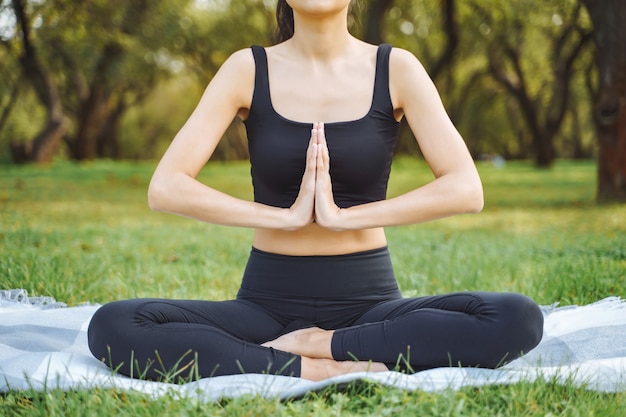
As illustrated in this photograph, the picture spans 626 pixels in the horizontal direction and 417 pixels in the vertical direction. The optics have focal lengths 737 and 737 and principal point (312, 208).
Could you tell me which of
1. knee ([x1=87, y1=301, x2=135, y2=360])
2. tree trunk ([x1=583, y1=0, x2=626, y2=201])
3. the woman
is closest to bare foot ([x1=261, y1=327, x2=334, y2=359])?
the woman

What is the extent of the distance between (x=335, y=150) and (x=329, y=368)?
34.2 inches

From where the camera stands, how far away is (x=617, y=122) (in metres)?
9.98

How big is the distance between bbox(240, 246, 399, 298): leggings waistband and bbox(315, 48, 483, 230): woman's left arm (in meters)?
0.23

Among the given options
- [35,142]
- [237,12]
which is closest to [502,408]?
[35,142]

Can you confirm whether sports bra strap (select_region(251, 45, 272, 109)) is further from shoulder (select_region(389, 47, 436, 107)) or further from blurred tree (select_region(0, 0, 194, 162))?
blurred tree (select_region(0, 0, 194, 162))

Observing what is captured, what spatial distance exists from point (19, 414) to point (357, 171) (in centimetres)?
155

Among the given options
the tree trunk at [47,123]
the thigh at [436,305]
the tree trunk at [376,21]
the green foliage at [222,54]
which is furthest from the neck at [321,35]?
the tree trunk at [47,123]

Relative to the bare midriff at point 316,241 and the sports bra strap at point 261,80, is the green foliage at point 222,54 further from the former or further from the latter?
the bare midriff at point 316,241

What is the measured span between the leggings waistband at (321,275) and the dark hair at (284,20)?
1.09 meters

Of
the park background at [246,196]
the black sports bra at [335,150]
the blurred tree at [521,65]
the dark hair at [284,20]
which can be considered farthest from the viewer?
the blurred tree at [521,65]

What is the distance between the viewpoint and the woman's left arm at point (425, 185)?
2.89 m

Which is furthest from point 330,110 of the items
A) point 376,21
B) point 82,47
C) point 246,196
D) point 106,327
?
point 82,47

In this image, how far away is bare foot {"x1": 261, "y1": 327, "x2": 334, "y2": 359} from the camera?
290 cm

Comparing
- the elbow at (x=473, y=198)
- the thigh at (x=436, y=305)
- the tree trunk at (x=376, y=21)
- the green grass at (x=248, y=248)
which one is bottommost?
the green grass at (x=248, y=248)
